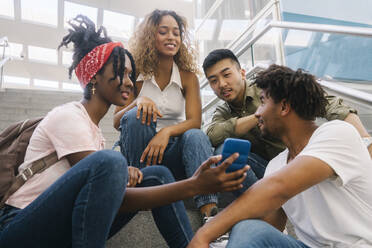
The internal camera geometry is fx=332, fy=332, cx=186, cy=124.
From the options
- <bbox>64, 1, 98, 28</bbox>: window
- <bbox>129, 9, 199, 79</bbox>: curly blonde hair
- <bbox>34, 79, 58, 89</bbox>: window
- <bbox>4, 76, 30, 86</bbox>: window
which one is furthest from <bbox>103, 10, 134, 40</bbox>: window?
<bbox>129, 9, 199, 79</bbox>: curly blonde hair

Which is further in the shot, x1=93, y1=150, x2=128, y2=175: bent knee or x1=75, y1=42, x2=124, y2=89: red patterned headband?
x1=75, y1=42, x2=124, y2=89: red patterned headband

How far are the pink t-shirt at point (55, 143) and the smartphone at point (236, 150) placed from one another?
0.49 metres

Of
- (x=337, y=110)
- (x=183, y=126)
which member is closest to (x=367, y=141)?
(x=337, y=110)

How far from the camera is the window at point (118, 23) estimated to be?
9.36 metres

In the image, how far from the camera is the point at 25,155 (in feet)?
3.76

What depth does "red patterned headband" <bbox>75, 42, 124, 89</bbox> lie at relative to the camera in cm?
141

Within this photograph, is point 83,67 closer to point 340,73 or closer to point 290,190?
point 290,190

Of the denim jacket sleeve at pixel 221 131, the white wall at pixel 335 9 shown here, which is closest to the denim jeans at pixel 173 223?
the denim jacket sleeve at pixel 221 131

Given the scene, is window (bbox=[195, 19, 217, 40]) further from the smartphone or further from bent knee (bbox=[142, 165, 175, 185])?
the smartphone

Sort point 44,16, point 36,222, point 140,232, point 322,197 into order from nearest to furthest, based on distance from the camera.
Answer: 1. point 36,222
2. point 322,197
3. point 140,232
4. point 44,16

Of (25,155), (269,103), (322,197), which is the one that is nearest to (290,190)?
(322,197)

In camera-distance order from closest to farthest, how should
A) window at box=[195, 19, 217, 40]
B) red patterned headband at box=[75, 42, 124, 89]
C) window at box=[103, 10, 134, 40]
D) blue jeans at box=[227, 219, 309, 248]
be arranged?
1. blue jeans at box=[227, 219, 309, 248]
2. red patterned headband at box=[75, 42, 124, 89]
3. window at box=[195, 19, 217, 40]
4. window at box=[103, 10, 134, 40]

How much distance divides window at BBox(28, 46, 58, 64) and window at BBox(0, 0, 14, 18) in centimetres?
173

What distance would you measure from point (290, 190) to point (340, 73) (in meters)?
1.40
